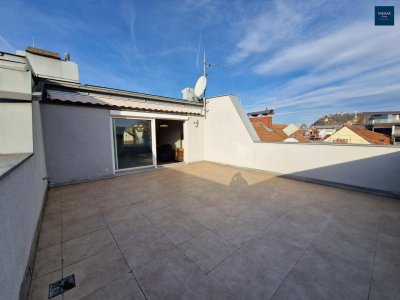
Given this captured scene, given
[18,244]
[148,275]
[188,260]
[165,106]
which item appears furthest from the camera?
[165,106]

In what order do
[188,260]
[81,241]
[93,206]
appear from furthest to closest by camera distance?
[93,206]
[81,241]
[188,260]

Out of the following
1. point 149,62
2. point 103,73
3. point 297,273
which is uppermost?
point 149,62

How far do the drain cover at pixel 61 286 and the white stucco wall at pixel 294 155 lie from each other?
7.63 metres

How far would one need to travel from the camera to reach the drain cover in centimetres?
191

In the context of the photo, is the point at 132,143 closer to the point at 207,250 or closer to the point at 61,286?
the point at 61,286

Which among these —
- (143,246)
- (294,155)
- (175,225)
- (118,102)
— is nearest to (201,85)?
(118,102)

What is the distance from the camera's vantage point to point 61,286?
2.00 metres

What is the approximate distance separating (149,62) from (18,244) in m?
14.8

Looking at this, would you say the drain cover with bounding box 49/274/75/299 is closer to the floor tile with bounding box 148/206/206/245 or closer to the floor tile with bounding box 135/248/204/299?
the floor tile with bounding box 135/248/204/299

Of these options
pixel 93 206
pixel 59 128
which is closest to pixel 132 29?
pixel 59 128

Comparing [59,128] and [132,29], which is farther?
[132,29]

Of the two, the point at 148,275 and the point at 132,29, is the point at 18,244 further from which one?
the point at 132,29

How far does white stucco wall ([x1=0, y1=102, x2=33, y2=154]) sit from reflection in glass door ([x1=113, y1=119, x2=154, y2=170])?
3853mm

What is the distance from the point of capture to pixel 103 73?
1259 cm
